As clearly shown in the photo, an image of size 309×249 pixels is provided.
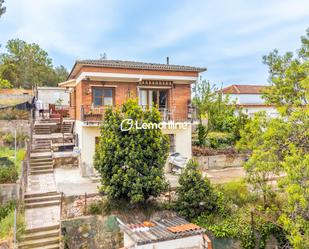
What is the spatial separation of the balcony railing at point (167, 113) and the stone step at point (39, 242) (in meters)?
8.89

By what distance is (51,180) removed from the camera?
17734 mm

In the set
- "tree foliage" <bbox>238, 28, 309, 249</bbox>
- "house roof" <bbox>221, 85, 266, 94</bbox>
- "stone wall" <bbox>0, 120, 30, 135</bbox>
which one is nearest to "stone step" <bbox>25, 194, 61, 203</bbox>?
"tree foliage" <bbox>238, 28, 309, 249</bbox>

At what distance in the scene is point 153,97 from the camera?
21.5 m

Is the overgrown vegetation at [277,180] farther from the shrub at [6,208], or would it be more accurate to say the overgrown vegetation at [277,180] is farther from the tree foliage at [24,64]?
the tree foliage at [24,64]

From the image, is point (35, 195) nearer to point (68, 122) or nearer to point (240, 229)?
point (240, 229)

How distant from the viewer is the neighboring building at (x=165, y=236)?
407 inches

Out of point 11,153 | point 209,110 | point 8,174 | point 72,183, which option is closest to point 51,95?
point 11,153

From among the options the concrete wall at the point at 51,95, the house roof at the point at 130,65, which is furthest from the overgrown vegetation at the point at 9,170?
the concrete wall at the point at 51,95

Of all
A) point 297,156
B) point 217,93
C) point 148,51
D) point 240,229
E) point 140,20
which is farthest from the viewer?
point 148,51

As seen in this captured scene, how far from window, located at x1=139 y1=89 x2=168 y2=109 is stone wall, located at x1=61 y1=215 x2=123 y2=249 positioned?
1010 centimetres

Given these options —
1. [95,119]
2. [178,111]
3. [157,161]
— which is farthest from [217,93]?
[157,161]

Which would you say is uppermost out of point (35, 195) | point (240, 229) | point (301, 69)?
point (301, 69)

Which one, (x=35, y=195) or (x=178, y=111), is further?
(x=178, y=111)

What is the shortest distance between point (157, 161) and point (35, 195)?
7.27 m
